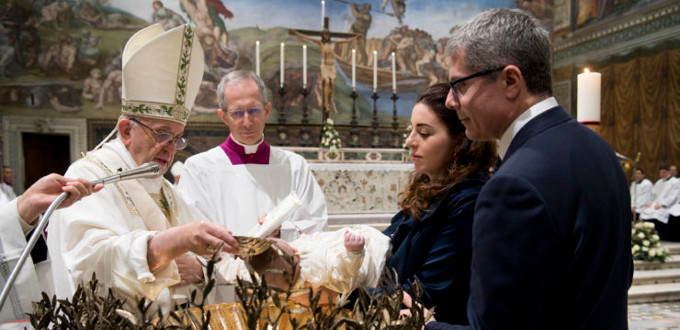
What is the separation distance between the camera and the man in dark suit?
99 cm

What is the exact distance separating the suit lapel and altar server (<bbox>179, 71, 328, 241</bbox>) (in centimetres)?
173

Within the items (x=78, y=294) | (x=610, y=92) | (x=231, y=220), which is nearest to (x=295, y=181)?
(x=231, y=220)

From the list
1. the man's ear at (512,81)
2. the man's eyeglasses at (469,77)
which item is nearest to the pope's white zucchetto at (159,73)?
the man's eyeglasses at (469,77)

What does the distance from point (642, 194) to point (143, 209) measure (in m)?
10.9

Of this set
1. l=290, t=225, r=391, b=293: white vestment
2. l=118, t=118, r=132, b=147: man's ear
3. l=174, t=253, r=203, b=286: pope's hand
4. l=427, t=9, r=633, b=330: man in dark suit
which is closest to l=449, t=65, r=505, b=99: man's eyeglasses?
l=427, t=9, r=633, b=330: man in dark suit

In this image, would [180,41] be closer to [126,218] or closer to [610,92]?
[126,218]

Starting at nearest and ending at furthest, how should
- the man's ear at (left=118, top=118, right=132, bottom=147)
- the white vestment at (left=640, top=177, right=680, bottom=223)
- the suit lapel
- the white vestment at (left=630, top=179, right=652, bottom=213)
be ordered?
the suit lapel, the man's ear at (left=118, top=118, right=132, bottom=147), the white vestment at (left=640, top=177, right=680, bottom=223), the white vestment at (left=630, top=179, right=652, bottom=213)

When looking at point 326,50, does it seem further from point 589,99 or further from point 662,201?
point 662,201

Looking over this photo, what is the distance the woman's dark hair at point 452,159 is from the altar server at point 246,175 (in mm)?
1070

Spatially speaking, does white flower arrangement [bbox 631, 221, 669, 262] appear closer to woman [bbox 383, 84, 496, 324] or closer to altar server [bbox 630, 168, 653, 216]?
altar server [bbox 630, 168, 653, 216]

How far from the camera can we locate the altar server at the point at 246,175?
2791 millimetres

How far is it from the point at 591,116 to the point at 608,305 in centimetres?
128

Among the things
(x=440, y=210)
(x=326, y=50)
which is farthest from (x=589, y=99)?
(x=326, y=50)

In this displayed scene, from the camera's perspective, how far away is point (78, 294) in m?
1.01
